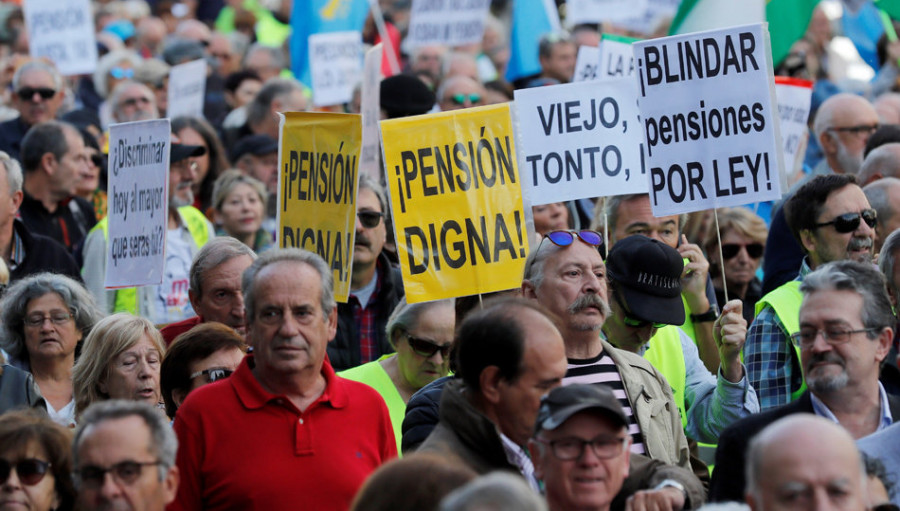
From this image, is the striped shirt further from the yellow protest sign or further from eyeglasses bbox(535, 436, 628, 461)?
the yellow protest sign

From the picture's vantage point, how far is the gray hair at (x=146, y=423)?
4660 mm

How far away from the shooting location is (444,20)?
1505 centimetres

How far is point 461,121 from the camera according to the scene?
717 cm

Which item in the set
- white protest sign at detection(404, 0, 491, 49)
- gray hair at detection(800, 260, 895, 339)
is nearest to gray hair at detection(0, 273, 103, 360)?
gray hair at detection(800, 260, 895, 339)

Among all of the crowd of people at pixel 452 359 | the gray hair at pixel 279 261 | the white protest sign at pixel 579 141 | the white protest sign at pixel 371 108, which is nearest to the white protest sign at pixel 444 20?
the crowd of people at pixel 452 359

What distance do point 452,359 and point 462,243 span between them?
3.81ft

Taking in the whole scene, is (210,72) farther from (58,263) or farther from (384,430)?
(384,430)

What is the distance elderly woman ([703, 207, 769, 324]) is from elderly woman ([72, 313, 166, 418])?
3.63 metres

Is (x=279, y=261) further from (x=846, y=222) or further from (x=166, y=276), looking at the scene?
(x=166, y=276)

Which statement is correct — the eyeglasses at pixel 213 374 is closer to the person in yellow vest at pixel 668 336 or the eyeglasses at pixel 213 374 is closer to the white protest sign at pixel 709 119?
the person in yellow vest at pixel 668 336

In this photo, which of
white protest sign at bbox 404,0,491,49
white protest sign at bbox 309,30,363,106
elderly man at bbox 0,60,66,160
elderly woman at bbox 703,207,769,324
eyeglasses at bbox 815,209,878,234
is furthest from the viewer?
white protest sign at bbox 404,0,491,49

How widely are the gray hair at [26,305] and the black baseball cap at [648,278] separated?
2.52 m

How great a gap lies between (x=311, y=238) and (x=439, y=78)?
8159 millimetres

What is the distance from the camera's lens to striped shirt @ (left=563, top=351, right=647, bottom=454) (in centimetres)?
577
